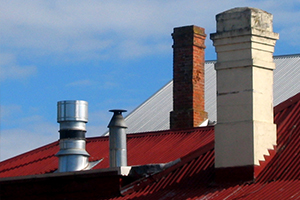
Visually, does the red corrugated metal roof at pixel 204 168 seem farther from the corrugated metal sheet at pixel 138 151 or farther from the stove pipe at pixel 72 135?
the stove pipe at pixel 72 135

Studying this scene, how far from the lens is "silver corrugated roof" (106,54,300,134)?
26.9 m

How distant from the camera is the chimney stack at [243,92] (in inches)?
561

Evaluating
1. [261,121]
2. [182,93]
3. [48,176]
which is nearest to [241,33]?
[261,121]

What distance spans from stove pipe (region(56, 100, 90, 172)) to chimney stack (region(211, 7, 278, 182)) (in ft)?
13.5

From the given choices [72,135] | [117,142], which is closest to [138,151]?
[72,135]

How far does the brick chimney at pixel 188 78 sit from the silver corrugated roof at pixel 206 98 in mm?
3953

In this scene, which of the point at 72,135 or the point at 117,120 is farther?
the point at 72,135

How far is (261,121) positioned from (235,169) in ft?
2.93

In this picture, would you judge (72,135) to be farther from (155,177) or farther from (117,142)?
(155,177)

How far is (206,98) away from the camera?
1103 inches

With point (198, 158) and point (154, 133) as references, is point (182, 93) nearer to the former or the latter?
point (154, 133)

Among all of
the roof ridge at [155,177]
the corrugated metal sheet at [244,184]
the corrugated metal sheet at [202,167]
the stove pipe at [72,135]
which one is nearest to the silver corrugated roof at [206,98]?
the corrugated metal sheet at [202,167]

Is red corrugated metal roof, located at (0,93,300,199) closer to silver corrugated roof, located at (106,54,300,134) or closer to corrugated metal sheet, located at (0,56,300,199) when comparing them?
corrugated metal sheet, located at (0,56,300,199)

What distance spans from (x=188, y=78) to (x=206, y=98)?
6.09 m
